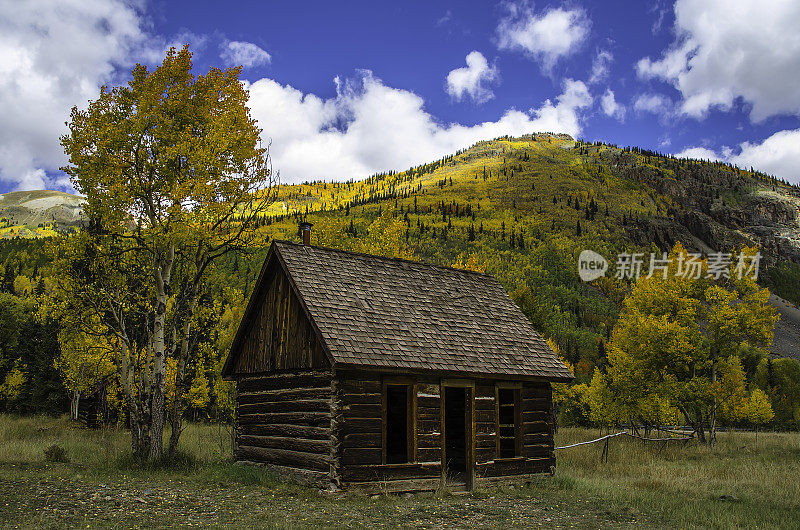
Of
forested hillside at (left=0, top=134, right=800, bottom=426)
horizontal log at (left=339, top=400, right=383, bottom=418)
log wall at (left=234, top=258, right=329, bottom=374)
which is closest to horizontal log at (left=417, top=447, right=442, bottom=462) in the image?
horizontal log at (left=339, top=400, right=383, bottom=418)

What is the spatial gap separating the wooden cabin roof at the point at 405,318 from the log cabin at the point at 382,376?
0.15 ft

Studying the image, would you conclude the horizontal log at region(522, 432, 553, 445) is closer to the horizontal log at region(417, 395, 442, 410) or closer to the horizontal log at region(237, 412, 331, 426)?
the horizontal log at region(417, 395, 442, 410)

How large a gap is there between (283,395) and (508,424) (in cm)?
734

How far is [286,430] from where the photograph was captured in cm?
1477

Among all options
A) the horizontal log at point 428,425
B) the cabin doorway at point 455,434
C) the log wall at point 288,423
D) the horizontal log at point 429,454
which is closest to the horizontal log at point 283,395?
the log wall at point 288,423

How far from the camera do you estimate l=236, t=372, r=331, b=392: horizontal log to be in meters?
13.8

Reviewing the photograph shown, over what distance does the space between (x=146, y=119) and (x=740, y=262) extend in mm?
→ 28757

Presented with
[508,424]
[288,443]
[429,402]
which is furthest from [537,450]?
[288,443]

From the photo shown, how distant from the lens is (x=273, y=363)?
15.5 m

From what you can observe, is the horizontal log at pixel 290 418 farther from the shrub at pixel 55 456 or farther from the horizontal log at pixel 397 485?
the shrub at pixel 55 456

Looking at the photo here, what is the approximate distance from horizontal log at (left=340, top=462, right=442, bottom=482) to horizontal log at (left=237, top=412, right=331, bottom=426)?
4.23ft

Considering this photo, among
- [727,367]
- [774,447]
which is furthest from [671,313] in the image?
[774,447]

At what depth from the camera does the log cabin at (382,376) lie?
1340 cm

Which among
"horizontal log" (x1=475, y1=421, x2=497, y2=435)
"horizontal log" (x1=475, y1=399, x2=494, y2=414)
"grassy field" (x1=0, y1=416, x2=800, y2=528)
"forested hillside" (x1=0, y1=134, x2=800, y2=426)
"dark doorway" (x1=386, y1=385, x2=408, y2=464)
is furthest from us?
"forested hillside" (x1=0, y1=134, x2=800, y2=426)
